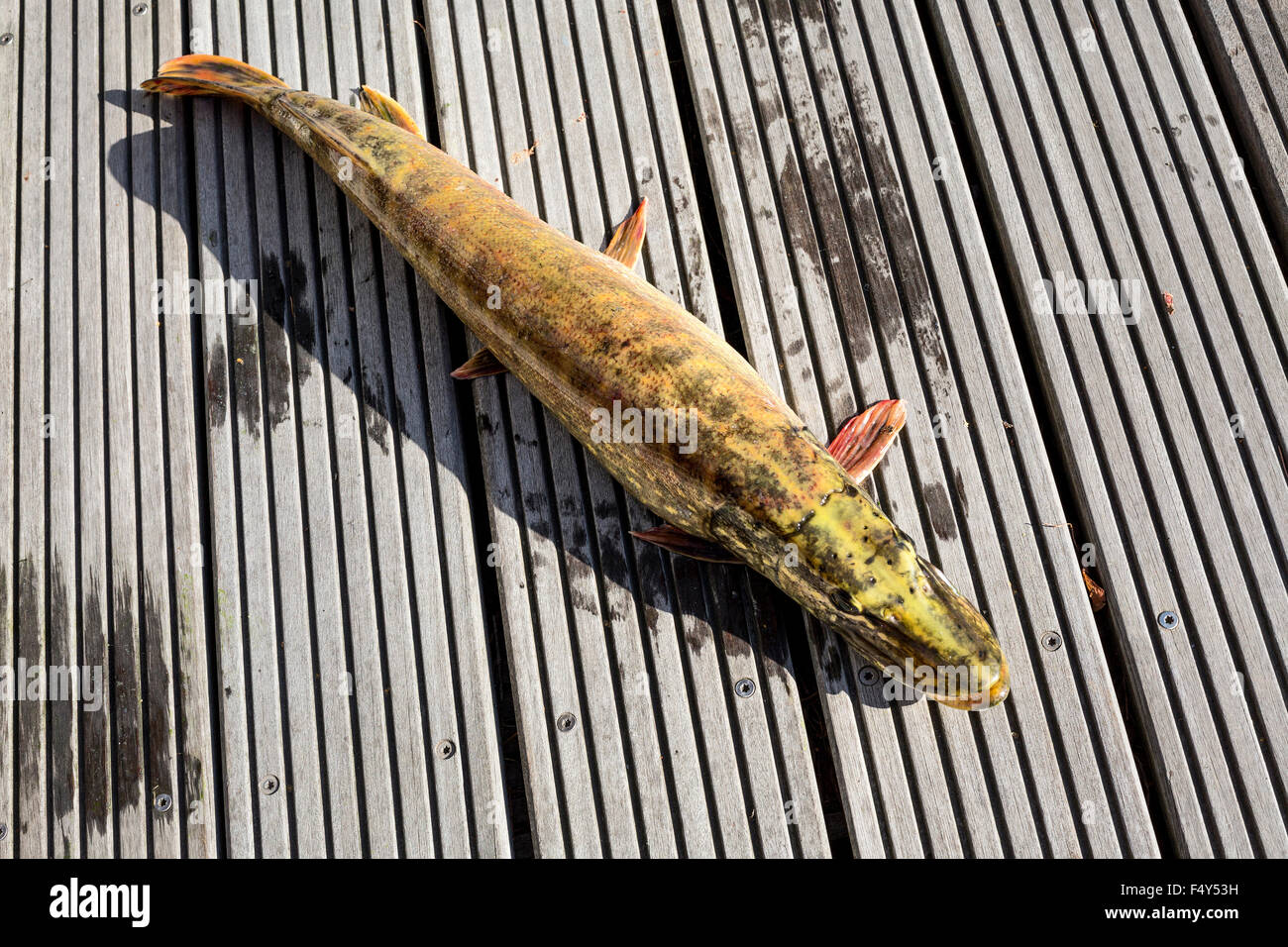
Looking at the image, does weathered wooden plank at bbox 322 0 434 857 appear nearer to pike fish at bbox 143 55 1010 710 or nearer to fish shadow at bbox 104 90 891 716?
fish shadow at bbox 104 90 891 716

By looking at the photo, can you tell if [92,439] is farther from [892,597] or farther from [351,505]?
[892,597]

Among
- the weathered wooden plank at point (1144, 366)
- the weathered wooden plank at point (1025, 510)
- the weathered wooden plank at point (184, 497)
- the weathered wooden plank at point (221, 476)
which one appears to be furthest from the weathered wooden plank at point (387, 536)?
the weathered wooden plank at point (1144, 366)

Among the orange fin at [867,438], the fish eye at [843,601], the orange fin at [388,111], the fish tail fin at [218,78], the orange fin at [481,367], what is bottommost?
the fish eye at [843,601]

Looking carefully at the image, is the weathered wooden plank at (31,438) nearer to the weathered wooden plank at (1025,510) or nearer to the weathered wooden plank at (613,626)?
the weathered wooden plank at (613,626)

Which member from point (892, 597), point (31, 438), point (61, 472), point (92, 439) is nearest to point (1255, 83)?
point (892, 597)

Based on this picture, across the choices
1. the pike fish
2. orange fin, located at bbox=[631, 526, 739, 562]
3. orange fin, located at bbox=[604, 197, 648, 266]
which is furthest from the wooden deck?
the pike fish
